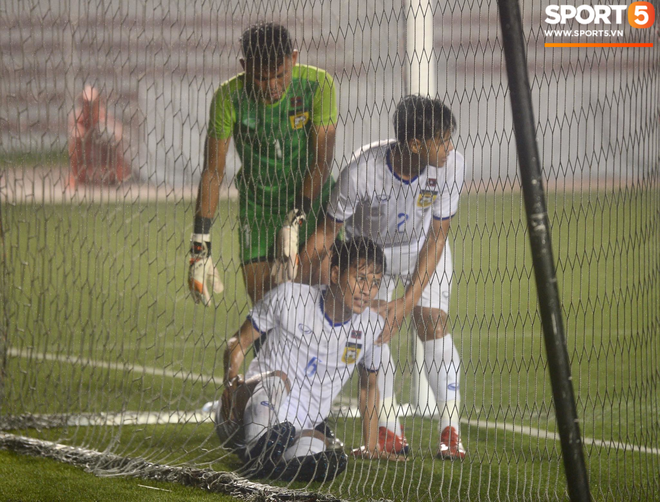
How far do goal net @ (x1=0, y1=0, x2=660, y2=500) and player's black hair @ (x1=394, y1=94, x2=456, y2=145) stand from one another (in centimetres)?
5

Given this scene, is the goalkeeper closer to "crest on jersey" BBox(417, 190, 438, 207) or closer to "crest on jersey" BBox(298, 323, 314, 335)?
"crest on jersey" BBox(298, 323, 314, 335)

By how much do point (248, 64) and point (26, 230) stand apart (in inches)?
49.1

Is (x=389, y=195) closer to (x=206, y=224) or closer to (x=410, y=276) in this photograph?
(x=410, y=276)

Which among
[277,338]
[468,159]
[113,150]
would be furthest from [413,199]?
[113,150]

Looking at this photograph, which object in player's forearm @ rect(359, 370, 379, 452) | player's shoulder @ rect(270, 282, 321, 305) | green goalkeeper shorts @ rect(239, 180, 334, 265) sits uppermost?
green goalkeeper shorts @ rect(239, 180, 334, 265)

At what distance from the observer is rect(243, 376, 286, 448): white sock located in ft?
8.70

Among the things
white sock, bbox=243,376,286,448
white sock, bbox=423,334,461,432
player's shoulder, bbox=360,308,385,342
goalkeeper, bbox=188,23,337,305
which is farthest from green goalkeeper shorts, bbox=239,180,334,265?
white sock, bbox=423,334,461,432

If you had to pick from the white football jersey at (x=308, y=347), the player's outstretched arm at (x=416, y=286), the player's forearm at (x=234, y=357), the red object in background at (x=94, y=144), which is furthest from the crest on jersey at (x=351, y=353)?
the red object in background at (x=94, y=144)

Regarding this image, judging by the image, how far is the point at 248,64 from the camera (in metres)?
2.79

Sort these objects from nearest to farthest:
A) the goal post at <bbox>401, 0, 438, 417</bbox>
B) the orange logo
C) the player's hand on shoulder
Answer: the orange logo, the goal post at <bbox>401, 0, 438, 417</bbox>, the player's hand on shoulder

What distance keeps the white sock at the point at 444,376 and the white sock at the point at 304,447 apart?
0.43 m

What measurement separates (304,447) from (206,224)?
916 mm

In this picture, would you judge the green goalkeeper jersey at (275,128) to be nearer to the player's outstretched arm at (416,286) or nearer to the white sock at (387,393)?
the player's outstretched arm at (416,286)

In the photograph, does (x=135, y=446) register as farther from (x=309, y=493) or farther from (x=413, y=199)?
(x=413, y=199)
